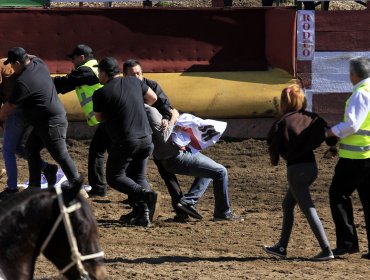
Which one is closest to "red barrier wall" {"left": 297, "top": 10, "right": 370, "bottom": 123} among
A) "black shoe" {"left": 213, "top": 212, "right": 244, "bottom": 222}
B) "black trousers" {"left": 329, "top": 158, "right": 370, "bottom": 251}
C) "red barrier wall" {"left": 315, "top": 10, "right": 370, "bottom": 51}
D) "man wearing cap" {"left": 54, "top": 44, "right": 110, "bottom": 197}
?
"red barrier wall" {"left": 315, "top": 10, "right": 370, "bottom": 51}

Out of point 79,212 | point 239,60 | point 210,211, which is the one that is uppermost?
point 79,212

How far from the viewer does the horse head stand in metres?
4.35

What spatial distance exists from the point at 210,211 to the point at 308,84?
3.83 m

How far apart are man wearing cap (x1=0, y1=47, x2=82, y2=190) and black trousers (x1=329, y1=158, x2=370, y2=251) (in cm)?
297

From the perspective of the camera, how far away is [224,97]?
13492 millimetres

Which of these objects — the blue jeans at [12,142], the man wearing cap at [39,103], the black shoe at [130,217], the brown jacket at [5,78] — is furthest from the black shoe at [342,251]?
the brown jacket at [5,78]

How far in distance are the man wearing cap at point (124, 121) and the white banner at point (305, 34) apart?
15.1 ft

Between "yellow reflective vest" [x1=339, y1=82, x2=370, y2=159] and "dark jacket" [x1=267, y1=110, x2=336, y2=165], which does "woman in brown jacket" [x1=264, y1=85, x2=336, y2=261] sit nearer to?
"dark jacket" [x1=267, y1=110, x2=336, y2=165]

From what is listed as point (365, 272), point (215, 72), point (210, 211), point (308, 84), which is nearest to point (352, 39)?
point (308, 84)

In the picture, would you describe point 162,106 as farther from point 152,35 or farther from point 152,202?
point 152,35

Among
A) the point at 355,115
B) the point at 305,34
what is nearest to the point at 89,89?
the point at 355,115

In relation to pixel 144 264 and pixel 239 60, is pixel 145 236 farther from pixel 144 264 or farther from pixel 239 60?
pixel 239 60

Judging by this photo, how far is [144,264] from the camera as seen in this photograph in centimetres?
816

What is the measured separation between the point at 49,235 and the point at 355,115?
4.11 m
